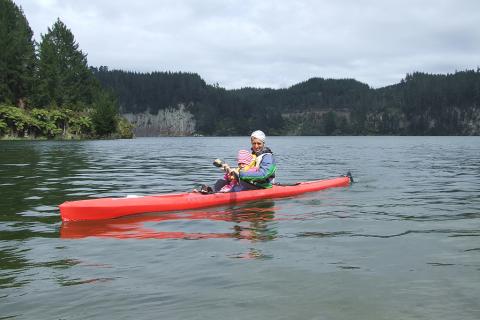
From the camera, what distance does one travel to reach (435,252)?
318 inches

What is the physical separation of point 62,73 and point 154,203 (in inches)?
3317

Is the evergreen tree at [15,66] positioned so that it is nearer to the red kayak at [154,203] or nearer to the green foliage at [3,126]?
the green foliage at [3,126]

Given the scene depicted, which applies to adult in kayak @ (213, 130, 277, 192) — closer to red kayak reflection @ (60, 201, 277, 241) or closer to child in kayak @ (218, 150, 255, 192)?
child in kayak @ (218, 150, 255, 192)

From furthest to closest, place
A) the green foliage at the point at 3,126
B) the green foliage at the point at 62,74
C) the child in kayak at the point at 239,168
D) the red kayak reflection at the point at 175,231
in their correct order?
1. the green foliage at the point at 62,74
2. the green foliage at the point at 3,126
3. the child in kayak at the point at 239,168
4. the red kayak reflection at the point at 175,231

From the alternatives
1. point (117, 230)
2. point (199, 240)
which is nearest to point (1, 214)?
point (117, 230)

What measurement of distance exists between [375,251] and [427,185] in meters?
11.4

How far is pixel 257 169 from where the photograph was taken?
13773 millimetres

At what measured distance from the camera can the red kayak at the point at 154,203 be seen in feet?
35.2

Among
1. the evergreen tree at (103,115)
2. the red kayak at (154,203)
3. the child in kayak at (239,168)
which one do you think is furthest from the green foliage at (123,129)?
the red kayak at (154,203)

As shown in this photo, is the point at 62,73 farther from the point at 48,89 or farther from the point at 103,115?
the point at 103,115

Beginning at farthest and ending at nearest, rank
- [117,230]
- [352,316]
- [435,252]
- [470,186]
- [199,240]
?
[470,186], [117,230], [199,240], [435,252], [352,316]

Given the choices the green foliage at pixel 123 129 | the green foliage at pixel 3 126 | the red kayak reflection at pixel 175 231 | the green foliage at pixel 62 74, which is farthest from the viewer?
the green foliage at pixel 123 129

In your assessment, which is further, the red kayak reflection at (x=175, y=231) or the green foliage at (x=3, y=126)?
the green foliage at (x=3, y=126)

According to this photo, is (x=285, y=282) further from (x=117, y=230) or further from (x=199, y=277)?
(x=117, y=230)
